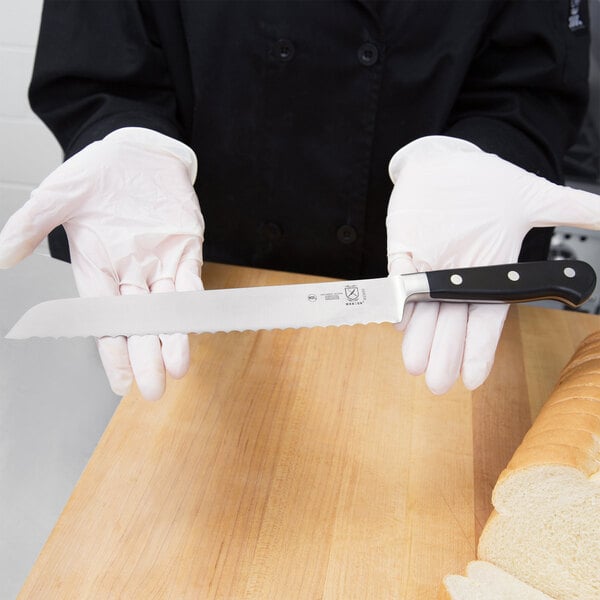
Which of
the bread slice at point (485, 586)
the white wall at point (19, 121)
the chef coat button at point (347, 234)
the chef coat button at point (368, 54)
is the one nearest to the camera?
the bread slice at point (485, 586)

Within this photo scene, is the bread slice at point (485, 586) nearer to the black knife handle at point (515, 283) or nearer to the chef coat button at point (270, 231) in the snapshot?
the black knife handle at point (515, 283)

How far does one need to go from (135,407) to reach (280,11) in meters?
0.54

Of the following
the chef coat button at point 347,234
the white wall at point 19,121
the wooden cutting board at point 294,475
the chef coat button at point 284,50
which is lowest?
the white wall at point 19,121

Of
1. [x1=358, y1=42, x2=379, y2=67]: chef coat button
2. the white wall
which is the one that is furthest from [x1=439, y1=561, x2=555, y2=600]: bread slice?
the white wall

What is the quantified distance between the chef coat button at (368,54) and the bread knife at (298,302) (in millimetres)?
342

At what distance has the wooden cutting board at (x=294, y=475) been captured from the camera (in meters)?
0.72

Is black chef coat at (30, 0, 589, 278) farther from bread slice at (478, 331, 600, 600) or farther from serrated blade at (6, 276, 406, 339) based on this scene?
bread slice at (478, 331, 600, 600)

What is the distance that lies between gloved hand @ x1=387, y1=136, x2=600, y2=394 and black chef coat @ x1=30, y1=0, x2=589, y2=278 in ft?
0.37

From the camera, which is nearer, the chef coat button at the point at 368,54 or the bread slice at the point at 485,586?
the bread slice at the point at 485,586

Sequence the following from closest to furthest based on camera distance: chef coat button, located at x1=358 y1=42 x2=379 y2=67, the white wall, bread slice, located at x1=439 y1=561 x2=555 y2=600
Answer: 1. bread slice, located at x1=439 y1=561 x2=555 y2=600
2. chef coat button, located at x1=358 y1=42 x2=379 y2=67
3. the white wall

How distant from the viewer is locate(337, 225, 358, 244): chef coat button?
1055 millimetres

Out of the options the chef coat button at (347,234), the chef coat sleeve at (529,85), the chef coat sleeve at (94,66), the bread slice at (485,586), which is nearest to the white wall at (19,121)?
the chef coat sleeve at (94,66)

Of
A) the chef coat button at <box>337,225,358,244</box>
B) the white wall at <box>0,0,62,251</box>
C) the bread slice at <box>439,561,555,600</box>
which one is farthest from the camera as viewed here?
the white wall at <box>0,0,62,251</box>

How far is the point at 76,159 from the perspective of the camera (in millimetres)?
819
